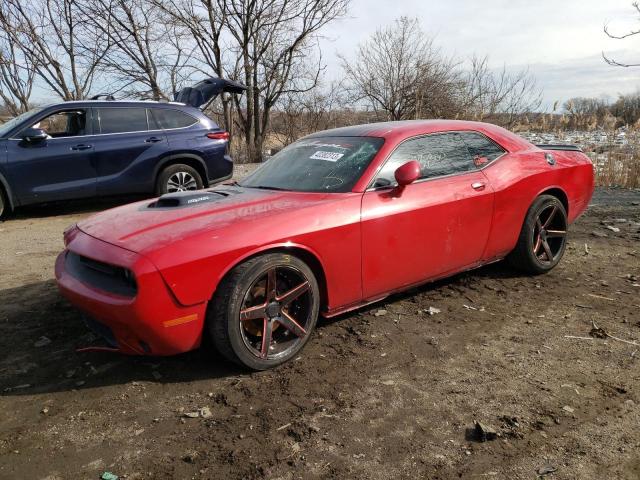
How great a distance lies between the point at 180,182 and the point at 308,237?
5443 mm

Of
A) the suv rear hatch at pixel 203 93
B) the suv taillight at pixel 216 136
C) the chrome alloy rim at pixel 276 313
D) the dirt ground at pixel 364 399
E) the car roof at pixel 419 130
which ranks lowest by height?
the dirt ground at pixel 364 399

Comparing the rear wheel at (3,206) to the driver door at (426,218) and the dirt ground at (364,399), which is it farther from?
the driver door at (426,218)

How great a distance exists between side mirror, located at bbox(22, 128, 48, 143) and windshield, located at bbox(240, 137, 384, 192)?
4440mm

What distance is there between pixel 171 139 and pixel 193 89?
1.68 m

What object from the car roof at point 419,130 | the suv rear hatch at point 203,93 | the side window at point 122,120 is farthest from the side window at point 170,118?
the car roof at point 419,130

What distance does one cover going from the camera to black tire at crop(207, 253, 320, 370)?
271 centimetres

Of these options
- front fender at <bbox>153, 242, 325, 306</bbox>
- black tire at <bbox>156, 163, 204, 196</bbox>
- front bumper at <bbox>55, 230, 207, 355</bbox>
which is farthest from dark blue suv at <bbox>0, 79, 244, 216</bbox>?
front fender at <bbox>153, 242, 325, 306</bbox>

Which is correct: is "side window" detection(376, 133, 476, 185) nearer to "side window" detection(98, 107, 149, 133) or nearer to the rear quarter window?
the rear quarter window

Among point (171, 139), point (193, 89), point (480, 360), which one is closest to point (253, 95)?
point (193, 89)

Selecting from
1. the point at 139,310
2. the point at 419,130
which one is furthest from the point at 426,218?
the point at 139,310

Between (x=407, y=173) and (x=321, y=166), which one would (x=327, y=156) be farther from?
(x=407, y=173)

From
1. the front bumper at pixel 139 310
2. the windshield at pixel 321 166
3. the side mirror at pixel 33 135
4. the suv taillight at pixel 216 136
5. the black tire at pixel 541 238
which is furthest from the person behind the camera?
the suv taillight at pixel 216 136

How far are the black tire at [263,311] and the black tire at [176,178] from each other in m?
5.27

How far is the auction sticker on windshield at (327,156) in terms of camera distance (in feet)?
11.9
